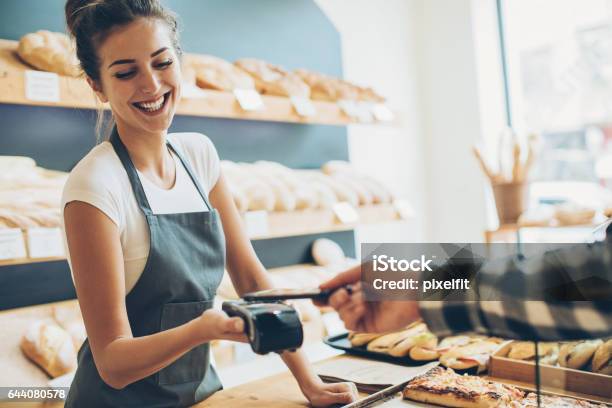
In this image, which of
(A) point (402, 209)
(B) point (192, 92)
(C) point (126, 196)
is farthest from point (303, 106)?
(C) point (126, 196)

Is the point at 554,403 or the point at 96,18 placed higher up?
the point at 96,18

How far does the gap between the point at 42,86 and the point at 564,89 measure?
3.08 metres

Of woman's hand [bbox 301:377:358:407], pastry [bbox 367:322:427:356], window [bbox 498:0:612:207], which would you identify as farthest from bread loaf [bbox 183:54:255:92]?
window [bbox 498:0:612:207]

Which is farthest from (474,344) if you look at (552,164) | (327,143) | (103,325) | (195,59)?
(552,164)

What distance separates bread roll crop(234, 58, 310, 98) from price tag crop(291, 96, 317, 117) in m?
0.02

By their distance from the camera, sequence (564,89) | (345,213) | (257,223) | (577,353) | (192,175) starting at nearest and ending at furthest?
1. (577,353)
2. (192,175)
3. (257,223)
4. (345,213)
5. (564,89)

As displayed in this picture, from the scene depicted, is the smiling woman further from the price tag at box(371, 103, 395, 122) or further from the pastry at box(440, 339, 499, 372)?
the price tag at box(371, 103, 395, 122)

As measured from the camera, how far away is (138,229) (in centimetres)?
120

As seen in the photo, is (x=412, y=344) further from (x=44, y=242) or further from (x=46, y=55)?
(x=46, y=55)

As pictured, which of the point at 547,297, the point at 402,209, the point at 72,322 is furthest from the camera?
the point at 402,209

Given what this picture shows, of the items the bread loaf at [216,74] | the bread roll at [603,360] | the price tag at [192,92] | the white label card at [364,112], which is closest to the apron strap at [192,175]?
the price tag at [192,92]

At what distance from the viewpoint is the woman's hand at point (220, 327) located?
889 millimetres

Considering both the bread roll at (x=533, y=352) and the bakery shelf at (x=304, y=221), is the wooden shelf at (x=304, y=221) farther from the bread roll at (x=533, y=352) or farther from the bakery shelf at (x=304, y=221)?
the bread roll at (x=533, y=352)

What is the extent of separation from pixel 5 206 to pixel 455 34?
2.95 metres
